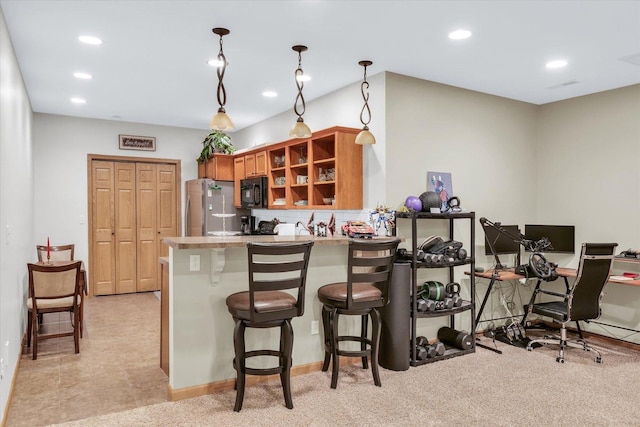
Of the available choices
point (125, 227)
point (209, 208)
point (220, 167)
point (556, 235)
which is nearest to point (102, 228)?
point (125, 227)

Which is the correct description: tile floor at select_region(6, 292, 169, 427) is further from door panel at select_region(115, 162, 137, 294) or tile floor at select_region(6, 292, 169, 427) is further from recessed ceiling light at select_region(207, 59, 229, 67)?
recessed ceiling light at select_region(207, 59, 229, 67)

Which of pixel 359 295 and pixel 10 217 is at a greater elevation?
pixel 10 217

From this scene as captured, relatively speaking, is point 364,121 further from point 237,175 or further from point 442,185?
point 237,175

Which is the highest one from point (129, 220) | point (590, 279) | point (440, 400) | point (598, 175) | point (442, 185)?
point (598, 175)

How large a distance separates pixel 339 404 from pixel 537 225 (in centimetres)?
353

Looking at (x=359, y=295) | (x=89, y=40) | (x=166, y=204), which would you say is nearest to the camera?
(x=359, y=295)

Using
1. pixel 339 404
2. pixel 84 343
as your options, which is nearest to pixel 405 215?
pixel 339 404

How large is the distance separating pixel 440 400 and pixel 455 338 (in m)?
1.22

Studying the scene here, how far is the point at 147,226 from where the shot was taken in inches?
294

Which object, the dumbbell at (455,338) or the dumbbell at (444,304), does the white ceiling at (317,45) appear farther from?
the dumbbell at (455,338)

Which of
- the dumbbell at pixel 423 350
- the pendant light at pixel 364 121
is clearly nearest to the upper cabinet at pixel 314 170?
the pendant light at pixel 364 121

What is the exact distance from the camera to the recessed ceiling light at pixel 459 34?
351 centimetres

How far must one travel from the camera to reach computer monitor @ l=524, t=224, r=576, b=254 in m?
5.21

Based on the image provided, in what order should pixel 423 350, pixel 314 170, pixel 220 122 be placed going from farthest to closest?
pixel 314 170
pixel 423 350
pixel 220 122
